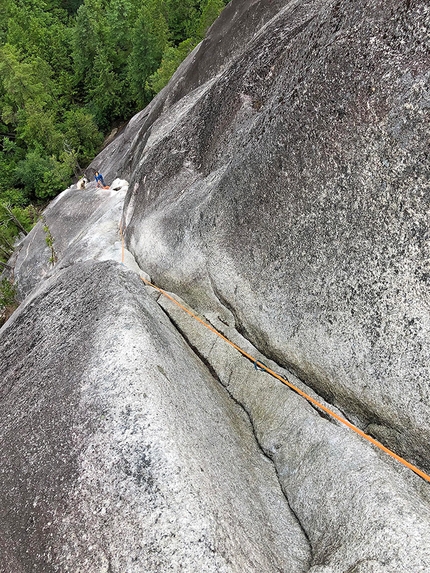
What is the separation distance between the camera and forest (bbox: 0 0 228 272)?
43.3 meters

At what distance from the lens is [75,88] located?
57.2 m

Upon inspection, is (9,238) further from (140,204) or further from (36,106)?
(140,204)

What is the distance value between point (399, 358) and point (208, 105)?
8.65 m

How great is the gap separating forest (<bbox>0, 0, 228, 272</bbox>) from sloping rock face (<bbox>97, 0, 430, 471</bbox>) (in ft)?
115

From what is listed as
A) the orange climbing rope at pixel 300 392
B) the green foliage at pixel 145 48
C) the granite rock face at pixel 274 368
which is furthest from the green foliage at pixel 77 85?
the granite rock face at pixel 274 368

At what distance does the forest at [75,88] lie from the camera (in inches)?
1705

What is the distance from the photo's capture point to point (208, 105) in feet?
37.2

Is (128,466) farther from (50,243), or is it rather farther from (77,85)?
(77,85)

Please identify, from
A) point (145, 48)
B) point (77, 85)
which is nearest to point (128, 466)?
point (145, 48)

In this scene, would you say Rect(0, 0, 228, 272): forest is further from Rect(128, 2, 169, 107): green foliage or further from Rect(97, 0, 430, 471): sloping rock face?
Rect(97, 0, 430, 471): sloping rock face

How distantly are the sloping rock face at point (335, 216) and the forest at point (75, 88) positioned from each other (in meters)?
35.0

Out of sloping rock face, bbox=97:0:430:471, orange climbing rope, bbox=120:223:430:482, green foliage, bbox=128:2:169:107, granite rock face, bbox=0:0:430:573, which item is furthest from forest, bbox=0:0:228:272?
granite rock face, bbox=0:0:430:573

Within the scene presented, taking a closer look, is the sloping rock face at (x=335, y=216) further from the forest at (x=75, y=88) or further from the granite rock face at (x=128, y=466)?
the forest at (x=75, y=88)

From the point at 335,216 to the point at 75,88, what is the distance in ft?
201
